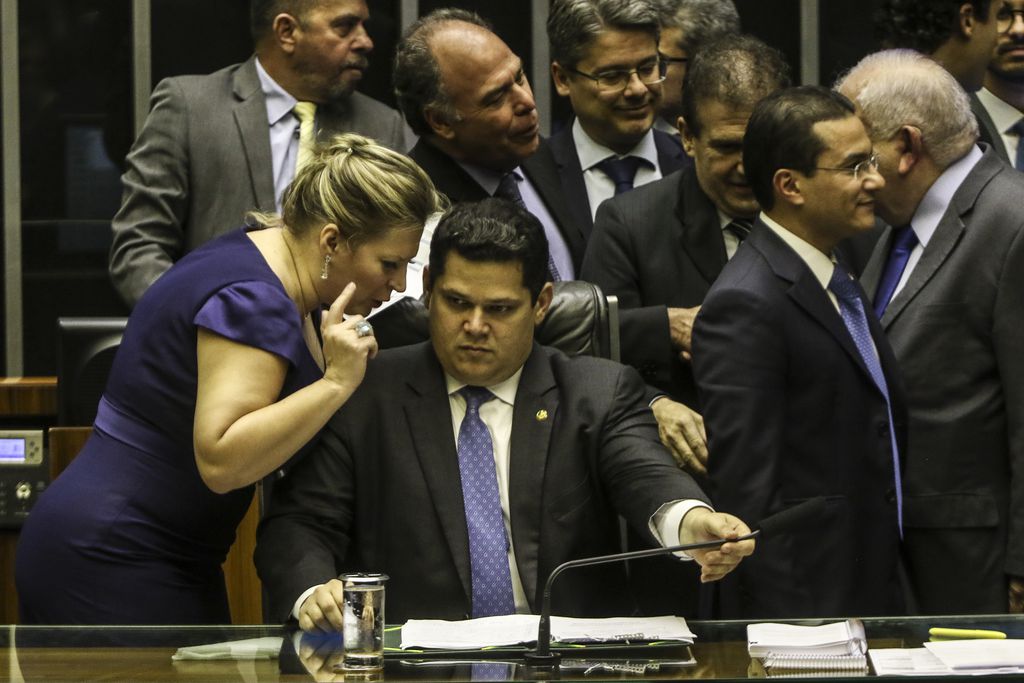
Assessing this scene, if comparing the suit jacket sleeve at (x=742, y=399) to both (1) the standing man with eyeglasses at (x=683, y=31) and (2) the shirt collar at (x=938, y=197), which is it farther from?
(1) the standing man with eyeglasses at (x=683, y=31)

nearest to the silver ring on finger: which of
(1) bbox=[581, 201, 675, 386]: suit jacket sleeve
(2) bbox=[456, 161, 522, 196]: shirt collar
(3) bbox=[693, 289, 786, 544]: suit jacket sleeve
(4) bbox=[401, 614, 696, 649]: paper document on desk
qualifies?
(4) bbox=[401, 614, 696, 649]: paper document on desk

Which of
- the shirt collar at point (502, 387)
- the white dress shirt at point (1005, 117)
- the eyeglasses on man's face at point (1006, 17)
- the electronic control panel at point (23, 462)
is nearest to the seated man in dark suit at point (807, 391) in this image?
the shirt collar at point (502, 387)

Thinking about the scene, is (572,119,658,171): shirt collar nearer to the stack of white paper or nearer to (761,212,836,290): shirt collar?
(761,212,836,290): shirt collar

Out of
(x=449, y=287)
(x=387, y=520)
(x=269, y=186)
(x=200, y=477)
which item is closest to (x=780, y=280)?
(x=449, y=287)

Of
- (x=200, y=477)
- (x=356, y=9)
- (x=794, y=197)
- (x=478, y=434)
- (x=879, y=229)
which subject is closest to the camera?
(x=200, y=477)

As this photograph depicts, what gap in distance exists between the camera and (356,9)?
13.8ft

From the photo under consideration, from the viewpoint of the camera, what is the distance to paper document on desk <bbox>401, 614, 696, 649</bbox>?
241 centimetres

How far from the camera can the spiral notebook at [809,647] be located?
2166 mm

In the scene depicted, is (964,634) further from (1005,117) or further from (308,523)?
(1005,117)

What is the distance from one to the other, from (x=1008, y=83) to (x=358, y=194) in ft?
7.01

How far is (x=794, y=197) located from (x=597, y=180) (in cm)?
95

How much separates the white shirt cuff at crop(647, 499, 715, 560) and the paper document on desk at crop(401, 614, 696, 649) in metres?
0.24

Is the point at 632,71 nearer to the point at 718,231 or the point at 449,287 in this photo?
the point at 718,231

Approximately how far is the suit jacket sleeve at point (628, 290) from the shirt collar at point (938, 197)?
1.84ft
